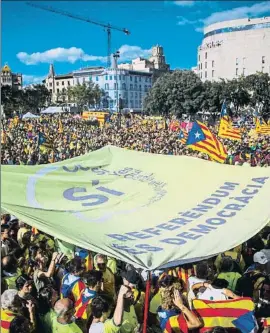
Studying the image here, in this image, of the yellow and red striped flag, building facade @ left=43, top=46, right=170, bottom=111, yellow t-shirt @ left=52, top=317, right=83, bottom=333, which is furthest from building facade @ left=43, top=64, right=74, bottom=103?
yellow t-shirt @ left=52, top=317, right=83, bottom=333

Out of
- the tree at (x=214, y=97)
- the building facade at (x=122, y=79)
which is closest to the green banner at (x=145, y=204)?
the tree at (x=214, y=97)

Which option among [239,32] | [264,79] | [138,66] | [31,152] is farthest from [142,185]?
[138,66]

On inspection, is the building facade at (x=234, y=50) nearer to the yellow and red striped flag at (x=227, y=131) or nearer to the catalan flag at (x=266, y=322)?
the yellow and red striped flag at (x=227, y=131)

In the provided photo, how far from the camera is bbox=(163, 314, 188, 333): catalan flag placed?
12.1ft

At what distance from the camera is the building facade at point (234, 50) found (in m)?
62.8

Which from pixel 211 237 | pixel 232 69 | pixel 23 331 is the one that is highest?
pixel 232 69

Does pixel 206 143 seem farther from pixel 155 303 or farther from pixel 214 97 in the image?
pixel 214 97

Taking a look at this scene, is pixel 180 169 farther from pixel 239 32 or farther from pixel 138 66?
pixel 138 66

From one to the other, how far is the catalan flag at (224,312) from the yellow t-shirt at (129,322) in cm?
57

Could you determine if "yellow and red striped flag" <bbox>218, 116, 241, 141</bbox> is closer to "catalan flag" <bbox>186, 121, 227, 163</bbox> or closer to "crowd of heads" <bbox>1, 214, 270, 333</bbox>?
"catalan flag" <bbox>186, 121, 227, 163</bbox>

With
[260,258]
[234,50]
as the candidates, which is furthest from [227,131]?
[234,50]

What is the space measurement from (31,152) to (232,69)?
6342cm

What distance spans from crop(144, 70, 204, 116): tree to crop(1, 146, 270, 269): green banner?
4659 cm

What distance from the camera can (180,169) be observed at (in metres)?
5.57
